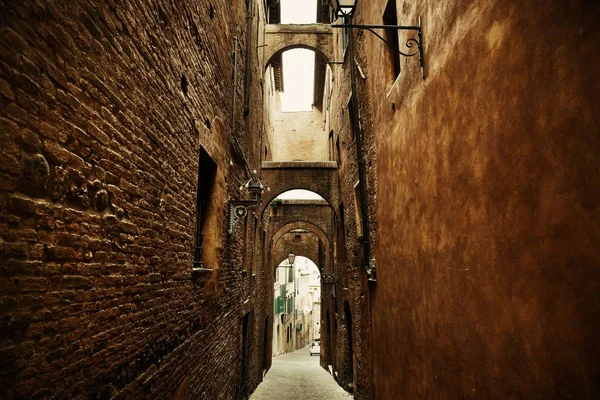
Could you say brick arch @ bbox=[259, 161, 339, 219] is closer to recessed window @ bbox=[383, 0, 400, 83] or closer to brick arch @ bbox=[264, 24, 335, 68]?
brick arch @ bbox=[264, 24, 335, 68]

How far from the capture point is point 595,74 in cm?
159

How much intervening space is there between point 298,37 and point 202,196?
9.84 metres

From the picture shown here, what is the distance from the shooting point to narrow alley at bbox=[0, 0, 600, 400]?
168cm

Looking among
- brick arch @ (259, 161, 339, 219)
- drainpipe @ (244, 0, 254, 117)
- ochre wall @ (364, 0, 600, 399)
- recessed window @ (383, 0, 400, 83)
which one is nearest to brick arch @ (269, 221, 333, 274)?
brick arch @ (259, 161, 339, 219)

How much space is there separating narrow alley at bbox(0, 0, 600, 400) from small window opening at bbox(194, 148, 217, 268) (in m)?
0.03

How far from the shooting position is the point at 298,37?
529 inches

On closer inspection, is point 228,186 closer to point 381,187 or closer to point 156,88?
point 381,187

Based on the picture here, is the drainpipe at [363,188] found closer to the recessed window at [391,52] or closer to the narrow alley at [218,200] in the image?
the narrow alley at [218,200]

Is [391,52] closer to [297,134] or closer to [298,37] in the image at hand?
[298,37]

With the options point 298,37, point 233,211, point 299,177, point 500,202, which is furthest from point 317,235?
point 500,202

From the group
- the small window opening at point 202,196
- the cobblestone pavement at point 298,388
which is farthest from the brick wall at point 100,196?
the cobblestone pavement at point 298,388

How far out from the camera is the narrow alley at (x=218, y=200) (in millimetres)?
1676

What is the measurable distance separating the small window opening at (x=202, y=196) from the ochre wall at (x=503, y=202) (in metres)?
2.85

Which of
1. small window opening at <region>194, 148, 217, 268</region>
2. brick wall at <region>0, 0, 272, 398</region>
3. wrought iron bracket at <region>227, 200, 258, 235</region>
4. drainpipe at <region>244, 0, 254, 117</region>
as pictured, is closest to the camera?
brick wall at <region>0, 0, 272, 398</region>
